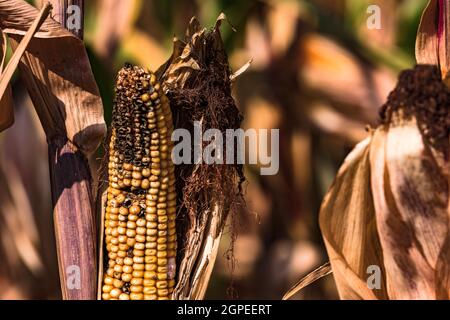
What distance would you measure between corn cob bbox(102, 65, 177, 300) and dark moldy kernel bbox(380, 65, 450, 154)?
0.47 metres

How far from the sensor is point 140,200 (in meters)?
1.51

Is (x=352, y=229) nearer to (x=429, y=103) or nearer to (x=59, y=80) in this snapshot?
(x=429, y=103)

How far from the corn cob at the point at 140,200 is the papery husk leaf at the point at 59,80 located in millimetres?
70

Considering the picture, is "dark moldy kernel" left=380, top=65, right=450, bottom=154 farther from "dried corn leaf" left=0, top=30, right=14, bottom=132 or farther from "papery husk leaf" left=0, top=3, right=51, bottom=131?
"dried corn leaf" left=0, top=30, right=14, bottom=132

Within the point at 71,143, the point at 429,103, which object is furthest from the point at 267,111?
the point at 429,103

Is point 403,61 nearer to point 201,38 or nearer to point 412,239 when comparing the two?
point 201,38

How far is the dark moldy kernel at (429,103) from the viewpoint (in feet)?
4.06

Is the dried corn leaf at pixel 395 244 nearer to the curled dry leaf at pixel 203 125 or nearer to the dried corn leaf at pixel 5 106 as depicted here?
the curled dry leaf at pixel 203 125

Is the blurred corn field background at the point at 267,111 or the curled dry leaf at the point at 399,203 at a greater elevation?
the blurred corn field background at the point at 267,111

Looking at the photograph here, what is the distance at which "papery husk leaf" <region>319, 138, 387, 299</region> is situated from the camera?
134 cm

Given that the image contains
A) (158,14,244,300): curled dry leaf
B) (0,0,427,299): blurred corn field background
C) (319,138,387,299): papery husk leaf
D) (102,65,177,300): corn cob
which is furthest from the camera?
(0,0,427,299): blurred corn field background

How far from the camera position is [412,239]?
1.30 metres

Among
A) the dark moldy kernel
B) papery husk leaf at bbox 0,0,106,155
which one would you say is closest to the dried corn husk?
papery husk leaf at bbox 0,0,106,155

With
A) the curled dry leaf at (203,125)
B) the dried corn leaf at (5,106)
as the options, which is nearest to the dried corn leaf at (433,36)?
the curled dry leaf at (203,125)
